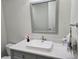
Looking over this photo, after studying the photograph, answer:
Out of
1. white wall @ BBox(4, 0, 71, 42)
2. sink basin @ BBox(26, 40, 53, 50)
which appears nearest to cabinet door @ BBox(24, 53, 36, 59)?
sink basin @ BBox(26, 40, 53, 50)

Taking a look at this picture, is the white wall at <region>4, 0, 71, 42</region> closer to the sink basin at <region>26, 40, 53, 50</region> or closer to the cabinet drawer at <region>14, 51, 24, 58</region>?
the sink basin at <region>26, 40, 53, 50</region>

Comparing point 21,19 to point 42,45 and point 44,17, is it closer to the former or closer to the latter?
point 44,17

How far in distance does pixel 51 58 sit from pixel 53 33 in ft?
2.21

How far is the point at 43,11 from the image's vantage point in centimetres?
180

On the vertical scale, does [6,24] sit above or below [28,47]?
above

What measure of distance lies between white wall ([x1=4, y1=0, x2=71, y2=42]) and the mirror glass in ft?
0.38

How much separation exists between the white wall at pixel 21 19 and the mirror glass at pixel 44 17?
12 centimetres

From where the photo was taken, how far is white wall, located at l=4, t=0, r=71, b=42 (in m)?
1.62

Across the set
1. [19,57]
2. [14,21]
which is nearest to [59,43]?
[19,57]

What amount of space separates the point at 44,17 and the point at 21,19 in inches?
26.9

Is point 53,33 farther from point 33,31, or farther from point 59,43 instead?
point 33,31

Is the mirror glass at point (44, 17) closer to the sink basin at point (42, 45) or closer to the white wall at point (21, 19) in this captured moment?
the white wall at point (21, 19)

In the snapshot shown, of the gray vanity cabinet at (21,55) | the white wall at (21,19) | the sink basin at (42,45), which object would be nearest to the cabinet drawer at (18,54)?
the gray vanity cabinet at (21,55)

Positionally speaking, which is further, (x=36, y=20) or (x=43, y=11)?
(x=36, y=20)
